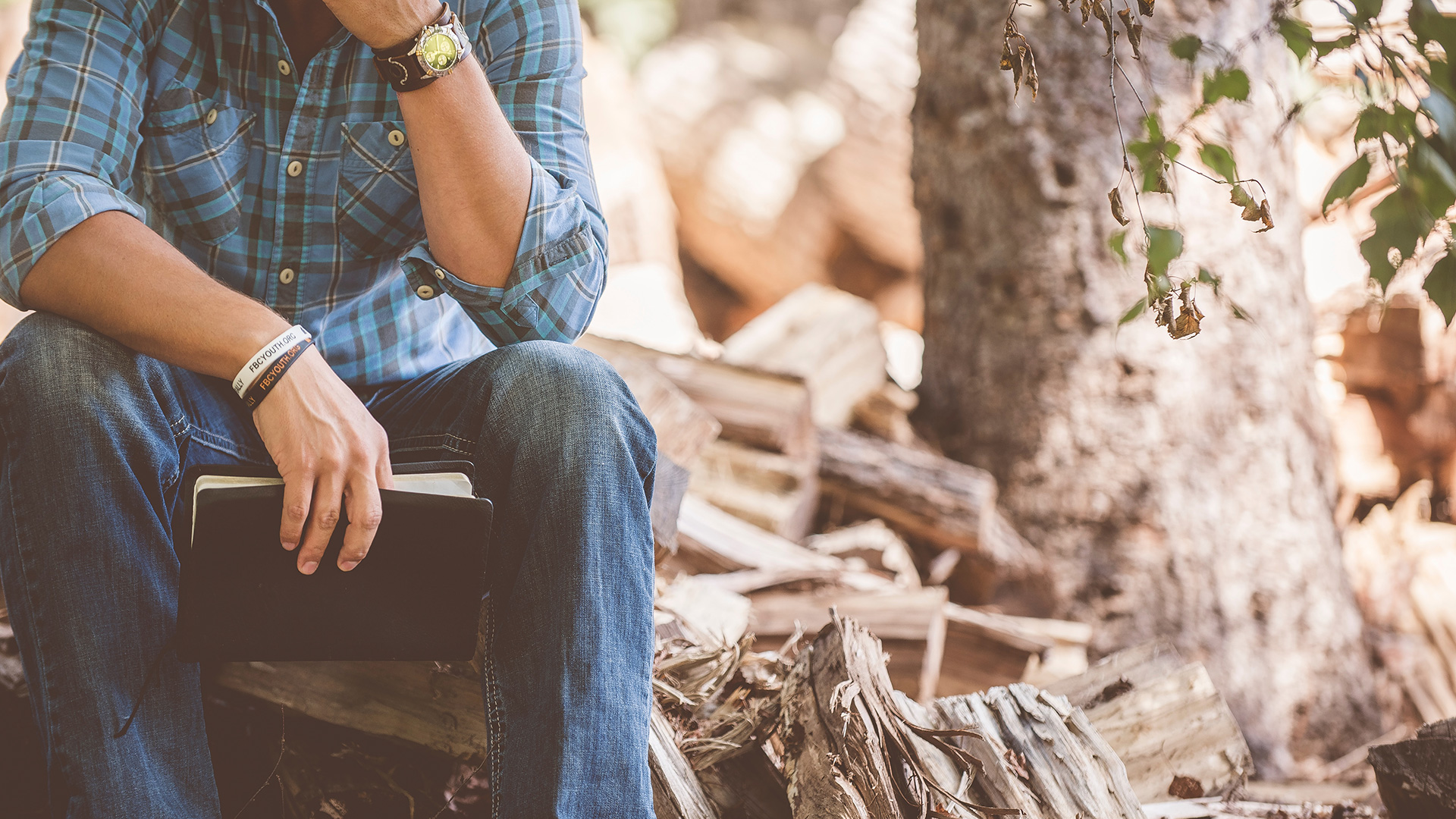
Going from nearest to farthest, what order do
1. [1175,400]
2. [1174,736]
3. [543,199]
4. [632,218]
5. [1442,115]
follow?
[1442,115] → [543,199] → [1174,736] → [1175,400] → [632,218]

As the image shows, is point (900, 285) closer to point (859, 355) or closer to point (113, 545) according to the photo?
point (859, 355)

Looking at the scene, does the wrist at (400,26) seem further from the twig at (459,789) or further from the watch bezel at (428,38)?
the twig at (459,789)

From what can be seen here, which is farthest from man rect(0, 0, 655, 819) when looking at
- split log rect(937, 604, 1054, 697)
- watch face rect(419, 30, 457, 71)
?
split log rect(937, 604, 1054, 697)

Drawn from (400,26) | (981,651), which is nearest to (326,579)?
(400,26)

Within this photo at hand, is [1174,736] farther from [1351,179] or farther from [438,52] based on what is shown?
[438,52]

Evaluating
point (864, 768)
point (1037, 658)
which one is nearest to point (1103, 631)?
point (1037, 658)

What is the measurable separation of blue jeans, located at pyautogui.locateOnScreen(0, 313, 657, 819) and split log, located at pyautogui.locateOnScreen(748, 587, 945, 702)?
1.01m

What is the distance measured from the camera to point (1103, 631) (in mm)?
2611

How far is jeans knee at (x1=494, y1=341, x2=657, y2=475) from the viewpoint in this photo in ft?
3.77

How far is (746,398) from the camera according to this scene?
2.62 metres

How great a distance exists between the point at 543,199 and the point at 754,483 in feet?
4.88

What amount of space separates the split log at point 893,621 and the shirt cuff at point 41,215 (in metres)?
1.45

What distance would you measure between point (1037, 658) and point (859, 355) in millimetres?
1180

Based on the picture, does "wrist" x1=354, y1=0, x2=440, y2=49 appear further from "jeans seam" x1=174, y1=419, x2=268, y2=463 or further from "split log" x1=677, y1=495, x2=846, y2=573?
"split log" x1=677, y1=495, x2=846, y2=573
